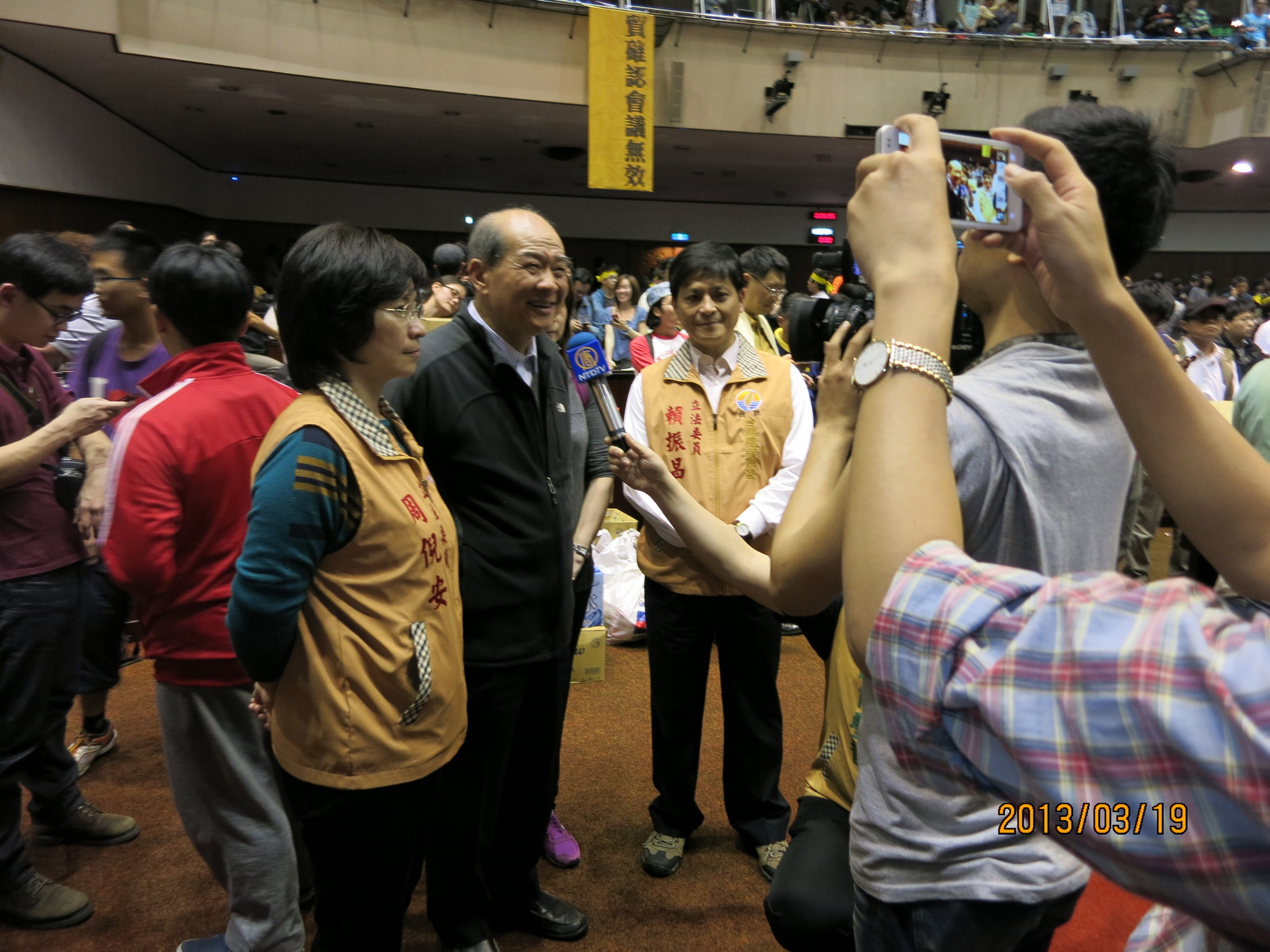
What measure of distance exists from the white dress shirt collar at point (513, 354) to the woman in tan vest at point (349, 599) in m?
0.42

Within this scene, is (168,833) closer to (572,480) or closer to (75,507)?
(75,507)

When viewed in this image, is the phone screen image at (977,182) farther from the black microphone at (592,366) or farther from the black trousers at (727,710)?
the black trousers at (727,710)

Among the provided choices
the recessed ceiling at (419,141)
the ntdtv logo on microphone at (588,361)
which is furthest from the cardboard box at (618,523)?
the recessed ceiling at (419,141)

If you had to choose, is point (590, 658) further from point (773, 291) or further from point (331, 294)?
point (331, 294)

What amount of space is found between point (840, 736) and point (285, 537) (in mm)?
998

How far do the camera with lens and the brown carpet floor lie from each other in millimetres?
1762

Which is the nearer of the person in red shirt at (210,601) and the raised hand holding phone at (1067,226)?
the raised hand holding phone at (1067,226)

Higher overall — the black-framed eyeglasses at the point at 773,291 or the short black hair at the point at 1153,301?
the black-framed eyeglasses at the point at 773,291

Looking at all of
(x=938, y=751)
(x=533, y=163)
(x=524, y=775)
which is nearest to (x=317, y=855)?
(x=524, y=775)

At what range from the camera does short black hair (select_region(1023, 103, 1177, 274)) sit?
87 cm

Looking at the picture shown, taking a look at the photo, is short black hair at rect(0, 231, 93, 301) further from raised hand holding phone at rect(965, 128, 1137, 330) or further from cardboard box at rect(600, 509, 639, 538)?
cardboard box at rect(600, 509, 639, 538)

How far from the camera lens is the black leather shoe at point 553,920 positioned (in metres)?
2.21

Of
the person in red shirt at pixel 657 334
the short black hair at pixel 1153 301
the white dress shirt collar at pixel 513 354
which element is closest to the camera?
the white dress shirt collar at pixel 513 354

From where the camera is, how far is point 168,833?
8.63ft
